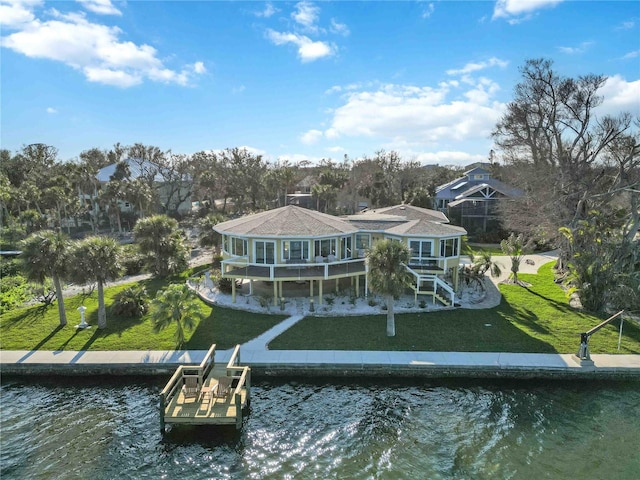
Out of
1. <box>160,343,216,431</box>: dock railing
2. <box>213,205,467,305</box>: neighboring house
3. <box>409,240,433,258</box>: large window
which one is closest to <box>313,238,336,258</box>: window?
<box>213,205,467,305</box>: neighboring house

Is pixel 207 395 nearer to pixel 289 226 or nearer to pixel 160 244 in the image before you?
pixel 289 226

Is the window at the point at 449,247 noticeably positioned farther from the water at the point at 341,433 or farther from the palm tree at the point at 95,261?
the palm tree at the point at 95,261

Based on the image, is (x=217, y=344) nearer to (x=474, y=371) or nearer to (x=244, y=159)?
(x=474, y=371)

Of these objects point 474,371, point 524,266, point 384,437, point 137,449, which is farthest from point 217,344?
point 524,266

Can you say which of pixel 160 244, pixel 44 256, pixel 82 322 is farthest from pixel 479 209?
pixel 44 256

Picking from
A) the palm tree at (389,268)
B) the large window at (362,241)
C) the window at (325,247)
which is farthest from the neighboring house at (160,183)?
the palm tree at (389,268)

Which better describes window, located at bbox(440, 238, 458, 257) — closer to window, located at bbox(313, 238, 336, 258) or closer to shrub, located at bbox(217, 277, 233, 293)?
window, located at bbox(313, 238, 336, 258)
